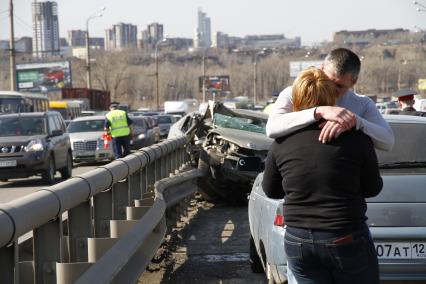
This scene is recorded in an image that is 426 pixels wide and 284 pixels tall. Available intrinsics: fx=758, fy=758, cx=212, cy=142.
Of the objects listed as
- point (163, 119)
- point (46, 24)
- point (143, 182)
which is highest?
point (46, 24)

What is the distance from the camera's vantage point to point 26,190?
1644 centimetres

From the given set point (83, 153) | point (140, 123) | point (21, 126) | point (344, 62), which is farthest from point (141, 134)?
point (344, 62)

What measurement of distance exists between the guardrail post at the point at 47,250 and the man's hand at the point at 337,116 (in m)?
1.75

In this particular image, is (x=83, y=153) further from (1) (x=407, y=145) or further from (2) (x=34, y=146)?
(1) (x=407, y=145)

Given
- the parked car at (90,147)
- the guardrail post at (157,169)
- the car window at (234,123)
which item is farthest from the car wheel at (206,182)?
Result: the parked car at (90,147)

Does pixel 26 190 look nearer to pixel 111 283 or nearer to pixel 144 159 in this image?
pixel 144 159

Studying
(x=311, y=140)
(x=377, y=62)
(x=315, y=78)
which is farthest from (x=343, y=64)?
(x=377, y=62)

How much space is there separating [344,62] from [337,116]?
0.37 meters

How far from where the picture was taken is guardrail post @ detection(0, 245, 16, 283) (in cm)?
362

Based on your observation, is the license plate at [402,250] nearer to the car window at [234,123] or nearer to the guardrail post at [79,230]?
the guardrail post at [79,230]

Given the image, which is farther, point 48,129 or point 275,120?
point 48,129

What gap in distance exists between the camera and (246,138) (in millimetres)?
12117

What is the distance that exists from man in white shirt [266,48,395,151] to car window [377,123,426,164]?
1.75m

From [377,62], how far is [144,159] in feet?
392
